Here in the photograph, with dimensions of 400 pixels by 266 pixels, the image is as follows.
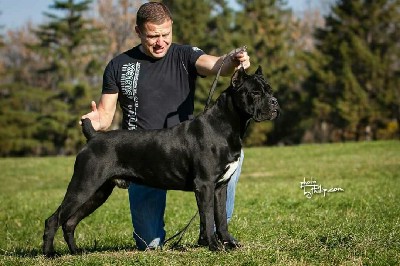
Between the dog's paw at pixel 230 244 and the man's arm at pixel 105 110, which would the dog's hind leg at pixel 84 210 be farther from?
the dog's paw at pixel 230 244

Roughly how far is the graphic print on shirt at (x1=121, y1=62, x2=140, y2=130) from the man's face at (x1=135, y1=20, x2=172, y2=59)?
0.87ft

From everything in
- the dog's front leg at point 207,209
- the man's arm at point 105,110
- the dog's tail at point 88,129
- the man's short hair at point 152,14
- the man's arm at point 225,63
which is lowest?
the dog's front leg at point 207,209

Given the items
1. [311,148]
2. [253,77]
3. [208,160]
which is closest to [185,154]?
[208,160]

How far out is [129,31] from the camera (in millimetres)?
54000

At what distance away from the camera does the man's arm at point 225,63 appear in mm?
5840

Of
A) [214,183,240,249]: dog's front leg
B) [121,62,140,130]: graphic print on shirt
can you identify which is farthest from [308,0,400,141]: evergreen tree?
[214,183,240,249]: dog's front leg

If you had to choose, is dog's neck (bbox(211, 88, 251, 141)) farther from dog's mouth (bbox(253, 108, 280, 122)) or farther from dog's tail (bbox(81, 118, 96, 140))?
dog's tail (bbox(81, 118, 96, 140))

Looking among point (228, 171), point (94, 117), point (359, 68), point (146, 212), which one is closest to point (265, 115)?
point (228, 171)

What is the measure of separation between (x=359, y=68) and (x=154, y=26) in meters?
38.1

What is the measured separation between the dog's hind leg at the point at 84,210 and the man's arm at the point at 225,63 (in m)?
1.59

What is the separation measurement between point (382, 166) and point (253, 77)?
1590 centimetres

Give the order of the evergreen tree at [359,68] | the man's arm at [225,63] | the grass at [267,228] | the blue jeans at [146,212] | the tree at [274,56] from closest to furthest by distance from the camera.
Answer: the grass at [267,228] → the man's arm at [225,63] → the blue jeans at [146,212] → the evergreen tree at [359,68] → the tree at [274,56]

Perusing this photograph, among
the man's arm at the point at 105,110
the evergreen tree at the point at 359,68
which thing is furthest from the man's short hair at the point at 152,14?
the evergreen tree at the point at 359,68

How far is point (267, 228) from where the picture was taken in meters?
7.58
